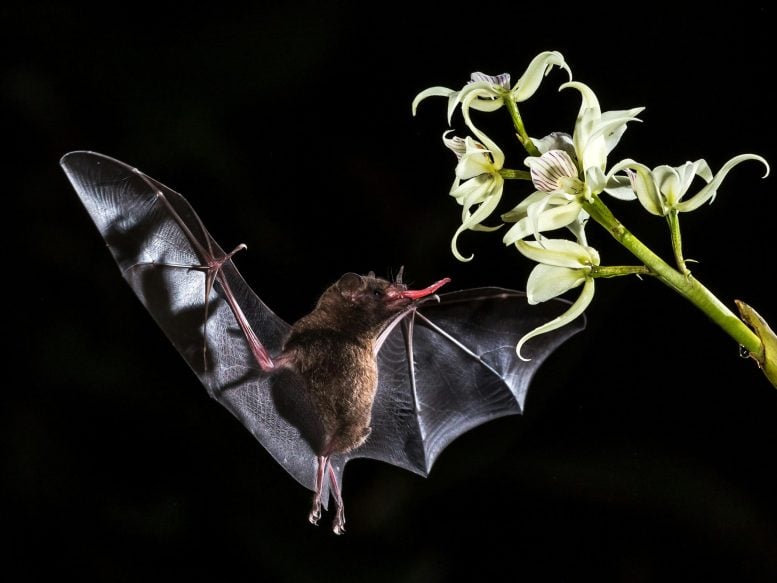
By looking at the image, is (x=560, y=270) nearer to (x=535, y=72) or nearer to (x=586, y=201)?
(x=586, y=201)

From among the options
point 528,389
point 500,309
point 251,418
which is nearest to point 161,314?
point 251,418

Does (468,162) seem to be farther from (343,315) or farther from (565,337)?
(565,337)

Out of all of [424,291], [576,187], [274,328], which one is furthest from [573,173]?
[274,328]

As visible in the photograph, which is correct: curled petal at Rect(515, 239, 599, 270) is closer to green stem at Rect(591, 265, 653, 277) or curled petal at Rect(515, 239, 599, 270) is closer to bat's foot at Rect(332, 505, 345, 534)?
green stem at Rect(591, 265, 653, 277)

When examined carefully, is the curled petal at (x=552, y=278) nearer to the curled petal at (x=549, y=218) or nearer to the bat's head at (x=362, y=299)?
the curled petal at (x=549, y=218)

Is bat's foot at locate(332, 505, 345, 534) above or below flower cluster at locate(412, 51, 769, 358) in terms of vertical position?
below

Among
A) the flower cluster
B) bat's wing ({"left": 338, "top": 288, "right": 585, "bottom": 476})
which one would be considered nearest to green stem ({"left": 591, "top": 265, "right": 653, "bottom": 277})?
the flower cluster
